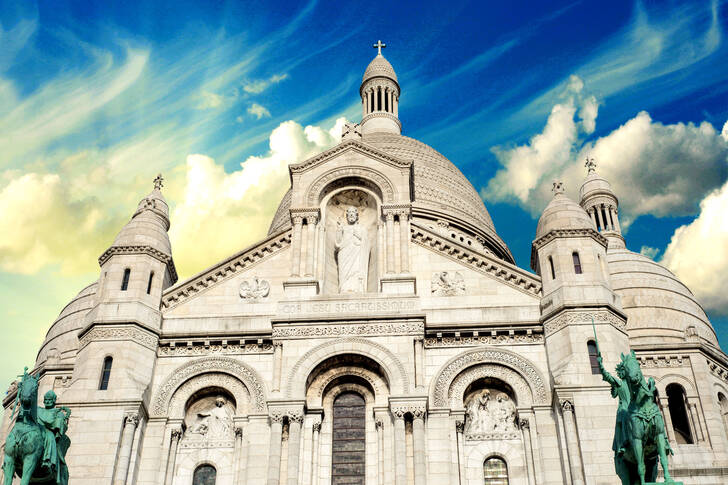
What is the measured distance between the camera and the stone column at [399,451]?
962 inches

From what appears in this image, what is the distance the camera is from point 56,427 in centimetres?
2180

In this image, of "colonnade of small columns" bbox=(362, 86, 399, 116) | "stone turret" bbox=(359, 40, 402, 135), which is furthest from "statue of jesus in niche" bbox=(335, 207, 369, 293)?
"colonnade of small columns" bbox=(362, 86, 399, 116)

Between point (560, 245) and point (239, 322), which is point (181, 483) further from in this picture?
point (560, 245)

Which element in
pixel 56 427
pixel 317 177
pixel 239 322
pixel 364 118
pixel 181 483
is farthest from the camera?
pixel 364 118

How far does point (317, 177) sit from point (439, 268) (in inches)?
221

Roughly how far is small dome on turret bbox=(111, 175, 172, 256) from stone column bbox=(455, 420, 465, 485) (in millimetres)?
11299

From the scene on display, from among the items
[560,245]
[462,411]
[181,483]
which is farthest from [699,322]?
[181,483]

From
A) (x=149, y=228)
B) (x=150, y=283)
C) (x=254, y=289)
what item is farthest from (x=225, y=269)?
(x=149, y=228)

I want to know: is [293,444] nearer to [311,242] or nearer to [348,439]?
[348,439]

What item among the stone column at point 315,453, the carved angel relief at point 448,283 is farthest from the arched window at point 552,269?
the stone column at point 315,453

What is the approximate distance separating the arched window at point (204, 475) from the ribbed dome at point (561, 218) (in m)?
12.7

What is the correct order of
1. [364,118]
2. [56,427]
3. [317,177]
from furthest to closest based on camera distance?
[364,118] < [317,177] < [56,427]

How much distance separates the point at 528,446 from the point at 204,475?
9.51 metres

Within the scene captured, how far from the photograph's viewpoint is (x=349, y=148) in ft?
105
